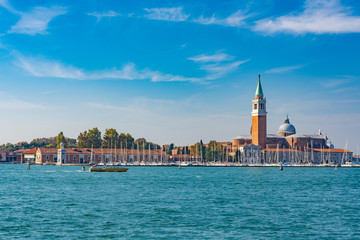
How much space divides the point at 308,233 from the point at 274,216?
3.67 meters

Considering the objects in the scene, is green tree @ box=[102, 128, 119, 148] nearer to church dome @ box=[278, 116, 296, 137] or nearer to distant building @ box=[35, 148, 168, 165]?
distant building @ box=[35, 148, 168, 165]

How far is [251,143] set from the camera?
113m

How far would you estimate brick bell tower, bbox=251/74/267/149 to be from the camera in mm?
108938

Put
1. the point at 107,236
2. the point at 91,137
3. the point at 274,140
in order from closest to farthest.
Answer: the point at 107,236 < the point at 91,137 < the point at 274,140

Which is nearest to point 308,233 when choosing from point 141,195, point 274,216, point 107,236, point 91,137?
point 274,216

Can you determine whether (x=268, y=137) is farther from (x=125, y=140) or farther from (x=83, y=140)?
(x=83, y=140)

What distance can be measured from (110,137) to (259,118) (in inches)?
1342

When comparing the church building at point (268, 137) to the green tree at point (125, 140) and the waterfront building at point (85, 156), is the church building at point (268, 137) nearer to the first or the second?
the waterfront building at point (85, 156)

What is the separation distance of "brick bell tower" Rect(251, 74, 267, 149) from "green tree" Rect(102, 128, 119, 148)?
104 feet

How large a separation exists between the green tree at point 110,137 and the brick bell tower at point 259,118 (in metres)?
31.8

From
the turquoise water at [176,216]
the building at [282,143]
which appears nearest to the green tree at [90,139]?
the building at [282,143]

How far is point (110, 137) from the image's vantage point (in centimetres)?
10875

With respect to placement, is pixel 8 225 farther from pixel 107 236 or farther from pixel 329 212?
pixel 329 212

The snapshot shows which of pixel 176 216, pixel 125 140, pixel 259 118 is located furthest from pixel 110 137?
pixel 176 216
